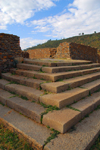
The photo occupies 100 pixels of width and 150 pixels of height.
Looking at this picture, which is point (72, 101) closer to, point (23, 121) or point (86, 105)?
point (86, 105)

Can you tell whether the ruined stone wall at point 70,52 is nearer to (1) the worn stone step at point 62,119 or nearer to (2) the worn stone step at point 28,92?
(2) the worn stone step at point 28,92

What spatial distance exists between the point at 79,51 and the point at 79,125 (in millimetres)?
7546

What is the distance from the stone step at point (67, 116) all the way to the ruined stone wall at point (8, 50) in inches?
137

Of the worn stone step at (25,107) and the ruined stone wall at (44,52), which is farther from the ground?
the ruined stone wall at (44,52)

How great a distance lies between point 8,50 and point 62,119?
13.1 feet

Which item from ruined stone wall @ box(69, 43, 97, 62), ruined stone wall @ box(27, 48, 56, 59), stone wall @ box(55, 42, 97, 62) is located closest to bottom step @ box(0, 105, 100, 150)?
stone wall @ box(55, 42, 97, 62)

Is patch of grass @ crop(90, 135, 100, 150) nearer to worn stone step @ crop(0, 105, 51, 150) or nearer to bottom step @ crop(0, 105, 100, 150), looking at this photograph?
bottom step @ crop(0, 105, 100, 150)

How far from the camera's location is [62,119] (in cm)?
178

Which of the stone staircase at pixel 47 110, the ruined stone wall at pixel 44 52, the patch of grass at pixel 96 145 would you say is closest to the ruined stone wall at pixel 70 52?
the ruined stone wall at pixel 44 52

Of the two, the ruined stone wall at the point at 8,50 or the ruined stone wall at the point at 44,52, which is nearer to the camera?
the ruined stone wall at the point at 8,50

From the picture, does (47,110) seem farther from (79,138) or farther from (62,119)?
(79,138)

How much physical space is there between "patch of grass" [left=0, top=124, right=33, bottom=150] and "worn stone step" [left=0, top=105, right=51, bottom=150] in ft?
0.19

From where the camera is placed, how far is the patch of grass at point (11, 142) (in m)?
1.59

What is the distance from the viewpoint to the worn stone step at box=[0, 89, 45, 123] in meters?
2.05
